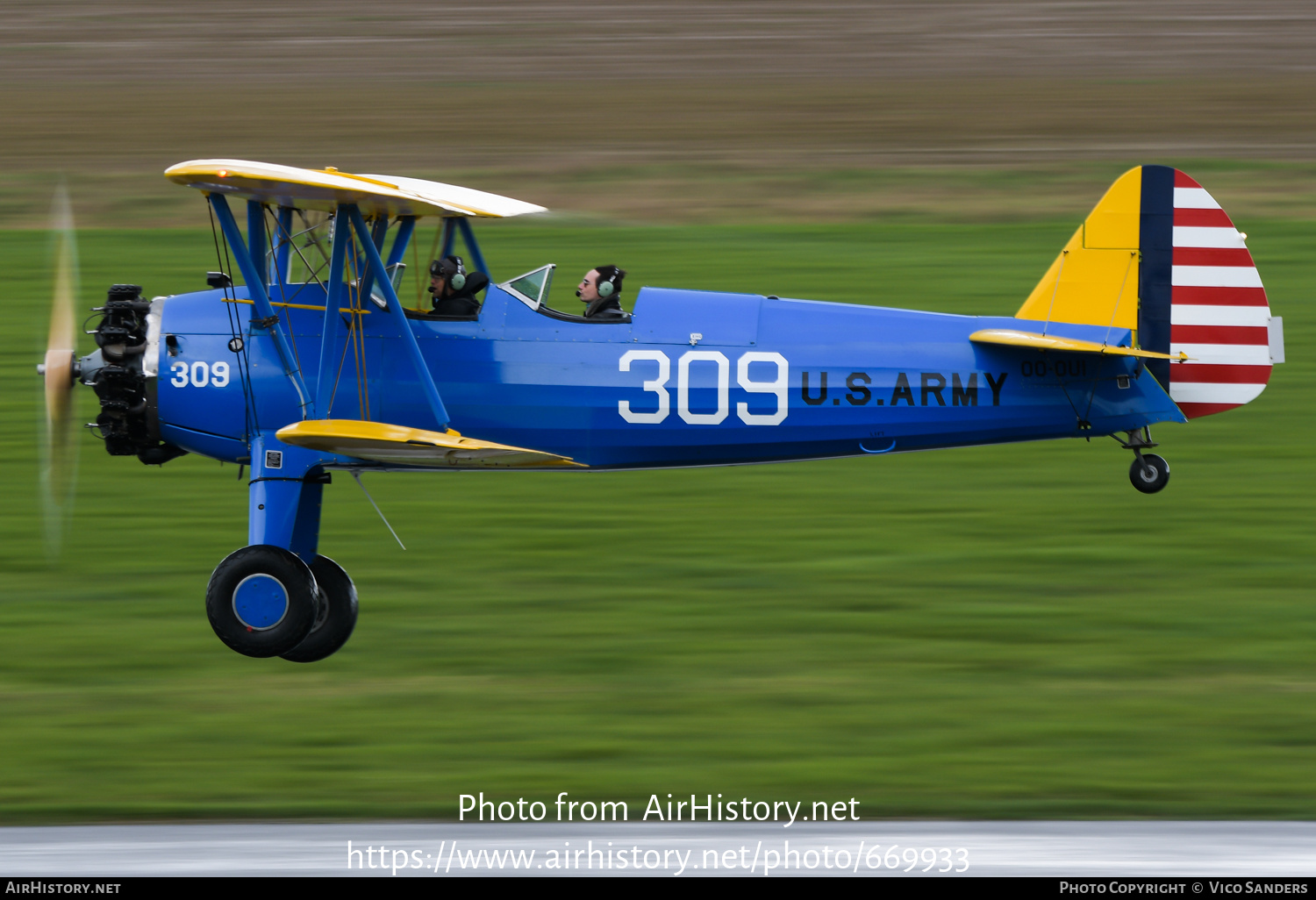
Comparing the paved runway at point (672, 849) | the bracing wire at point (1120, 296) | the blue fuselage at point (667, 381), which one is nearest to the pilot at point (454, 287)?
the blue fuselage at point (667, 381)

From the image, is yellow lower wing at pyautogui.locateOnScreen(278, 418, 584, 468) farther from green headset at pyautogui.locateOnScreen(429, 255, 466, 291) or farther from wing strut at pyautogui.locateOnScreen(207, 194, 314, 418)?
green headset at pyautogui.locateOnScreen(429, 255, 466, 291)

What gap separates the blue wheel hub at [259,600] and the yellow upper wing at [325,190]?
7.84 feet

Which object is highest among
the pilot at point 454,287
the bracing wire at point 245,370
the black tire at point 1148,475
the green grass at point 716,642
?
the pilot at point 454,287

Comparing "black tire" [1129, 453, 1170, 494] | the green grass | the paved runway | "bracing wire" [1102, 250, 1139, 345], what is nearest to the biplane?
"bracing wire" [1102, 250, 1139, 345]

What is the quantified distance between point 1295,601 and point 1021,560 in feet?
6.88

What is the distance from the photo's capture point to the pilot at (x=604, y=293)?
1003cm

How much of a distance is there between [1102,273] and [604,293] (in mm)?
3403

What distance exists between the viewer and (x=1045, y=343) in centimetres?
981

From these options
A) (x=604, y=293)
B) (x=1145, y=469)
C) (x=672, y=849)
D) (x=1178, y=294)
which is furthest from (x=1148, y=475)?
(x=672, y=849)

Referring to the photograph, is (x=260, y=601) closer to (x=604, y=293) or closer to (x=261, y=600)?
(x=261, y=600)

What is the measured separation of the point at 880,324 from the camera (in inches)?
396

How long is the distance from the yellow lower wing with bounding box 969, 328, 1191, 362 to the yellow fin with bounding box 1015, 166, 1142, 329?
31 centimetres

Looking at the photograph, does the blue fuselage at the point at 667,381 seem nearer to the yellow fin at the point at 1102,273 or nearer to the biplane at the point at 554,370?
the biplane at the point at 554,370
